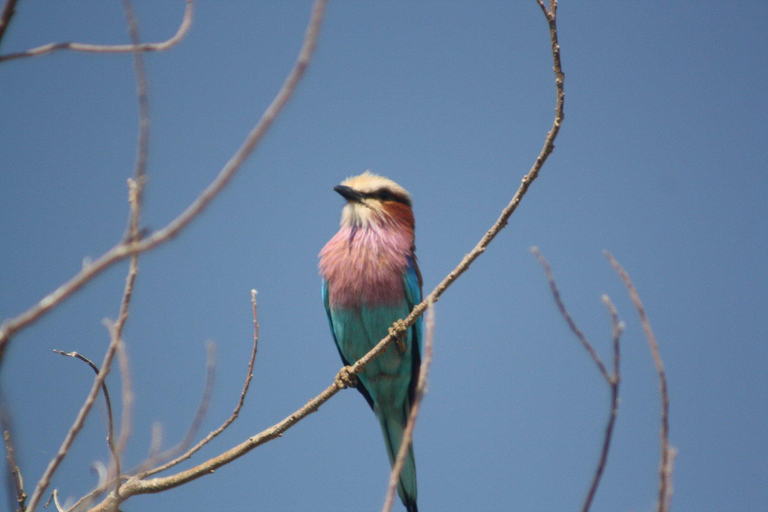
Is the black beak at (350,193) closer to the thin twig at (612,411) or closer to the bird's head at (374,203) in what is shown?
the bird's head at (374,203)

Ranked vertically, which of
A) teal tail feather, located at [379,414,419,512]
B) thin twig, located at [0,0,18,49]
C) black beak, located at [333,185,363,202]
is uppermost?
black beak, located at [333,185,363,202]

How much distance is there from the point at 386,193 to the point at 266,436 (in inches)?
114

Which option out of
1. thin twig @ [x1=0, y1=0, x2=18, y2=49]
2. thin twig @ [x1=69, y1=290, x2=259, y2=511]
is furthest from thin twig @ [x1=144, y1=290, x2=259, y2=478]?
thin twig @ [x1=0, y1=0, x2=18, y2=49]

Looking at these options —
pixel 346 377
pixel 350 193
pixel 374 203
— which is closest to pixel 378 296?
pixel 346 377

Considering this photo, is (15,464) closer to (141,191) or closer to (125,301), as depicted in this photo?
(125,301)

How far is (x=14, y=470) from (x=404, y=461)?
3374 millimetres

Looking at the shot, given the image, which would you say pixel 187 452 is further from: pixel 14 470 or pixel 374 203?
pixel 374 203

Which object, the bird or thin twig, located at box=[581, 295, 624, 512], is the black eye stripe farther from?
thin twig, located at box=[581, 295, 624, 512]

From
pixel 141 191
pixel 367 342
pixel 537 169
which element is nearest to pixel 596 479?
pixel 141 191

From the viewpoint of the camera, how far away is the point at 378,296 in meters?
5.02

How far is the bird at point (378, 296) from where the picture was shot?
504 cm

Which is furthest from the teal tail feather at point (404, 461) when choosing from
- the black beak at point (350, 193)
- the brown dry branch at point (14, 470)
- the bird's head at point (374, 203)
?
the brown dry branch at point (14, 470)

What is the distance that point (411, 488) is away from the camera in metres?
4.99

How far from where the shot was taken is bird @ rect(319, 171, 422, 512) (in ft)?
16.5
